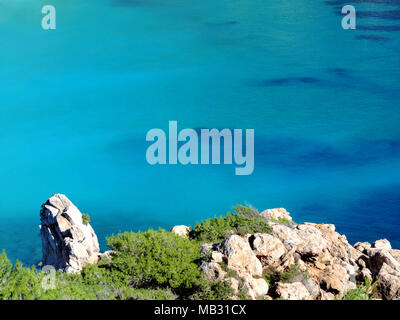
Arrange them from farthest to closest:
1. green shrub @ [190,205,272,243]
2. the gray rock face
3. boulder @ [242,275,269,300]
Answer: the gray rock face < green shrub @ [190,205,272,243] < boulder @ [242,275,269,300]

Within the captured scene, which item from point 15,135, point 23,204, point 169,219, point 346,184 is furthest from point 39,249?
point 346,184

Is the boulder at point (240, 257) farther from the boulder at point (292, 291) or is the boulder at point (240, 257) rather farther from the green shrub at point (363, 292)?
the green shrub at point (363, 292)

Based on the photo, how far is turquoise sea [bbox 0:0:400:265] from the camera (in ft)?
71.0

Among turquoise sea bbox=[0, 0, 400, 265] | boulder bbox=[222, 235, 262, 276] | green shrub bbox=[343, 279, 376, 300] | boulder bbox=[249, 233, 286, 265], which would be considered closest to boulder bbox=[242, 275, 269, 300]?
boulder bbox=[222, 235, 262, 276]

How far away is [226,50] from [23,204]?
1813 cm

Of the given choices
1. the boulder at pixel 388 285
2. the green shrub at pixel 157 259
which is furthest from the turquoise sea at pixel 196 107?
the boulder at pixel 388 285

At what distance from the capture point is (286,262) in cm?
991

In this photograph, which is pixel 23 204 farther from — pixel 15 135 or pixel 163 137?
pixel 163 137

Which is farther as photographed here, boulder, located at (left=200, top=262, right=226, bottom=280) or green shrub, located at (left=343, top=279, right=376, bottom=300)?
green shrub, located at (left=343, top=279, right=376, bottom=300)

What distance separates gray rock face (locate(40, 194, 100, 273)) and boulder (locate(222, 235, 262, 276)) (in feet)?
10.7

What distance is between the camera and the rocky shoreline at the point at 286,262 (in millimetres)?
9234

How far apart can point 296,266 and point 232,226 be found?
2.04 meters

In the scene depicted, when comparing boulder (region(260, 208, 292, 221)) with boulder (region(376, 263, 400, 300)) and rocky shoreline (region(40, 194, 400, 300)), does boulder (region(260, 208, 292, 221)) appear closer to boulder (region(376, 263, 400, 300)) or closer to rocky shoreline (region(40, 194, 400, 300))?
rocky shoreline (region(40, 194, 400, 300))
